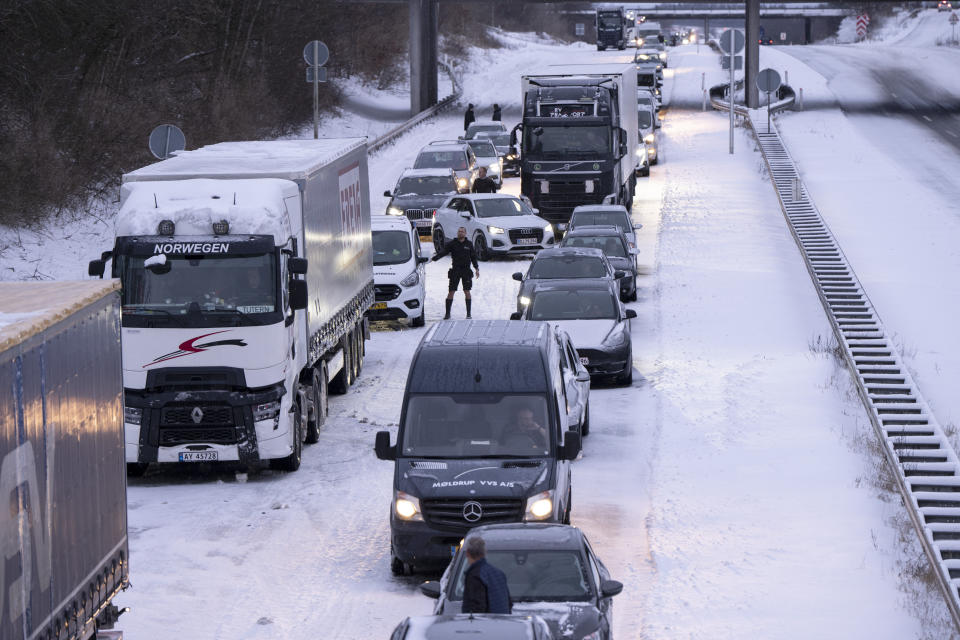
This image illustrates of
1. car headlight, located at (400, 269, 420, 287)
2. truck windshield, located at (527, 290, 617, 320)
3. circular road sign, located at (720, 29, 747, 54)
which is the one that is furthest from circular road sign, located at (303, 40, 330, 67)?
circular road sign, located at (720, 29, 747, 54)

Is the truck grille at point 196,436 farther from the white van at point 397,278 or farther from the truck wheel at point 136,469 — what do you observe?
the white van at point 397,278

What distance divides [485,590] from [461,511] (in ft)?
11.6

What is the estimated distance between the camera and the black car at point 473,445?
14.3m

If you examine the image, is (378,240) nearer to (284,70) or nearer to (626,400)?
(626,400)

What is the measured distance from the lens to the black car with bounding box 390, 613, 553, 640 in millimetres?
9523

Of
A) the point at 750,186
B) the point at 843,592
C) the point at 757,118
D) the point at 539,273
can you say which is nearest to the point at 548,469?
the point at 843,592

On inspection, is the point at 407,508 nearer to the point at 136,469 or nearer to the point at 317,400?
the point at 136,469

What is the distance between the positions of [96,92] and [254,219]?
24399 millimetres

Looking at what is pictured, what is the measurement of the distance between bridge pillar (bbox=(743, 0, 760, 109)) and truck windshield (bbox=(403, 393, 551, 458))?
55.0m

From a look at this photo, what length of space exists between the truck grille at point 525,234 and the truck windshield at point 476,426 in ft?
64.4

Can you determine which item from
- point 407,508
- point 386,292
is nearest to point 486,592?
point 407,508

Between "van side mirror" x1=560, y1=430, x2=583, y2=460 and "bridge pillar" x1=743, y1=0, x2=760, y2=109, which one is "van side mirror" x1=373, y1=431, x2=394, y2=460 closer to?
"van side mirror" x1=560, y1=430, x2=583, y2=460

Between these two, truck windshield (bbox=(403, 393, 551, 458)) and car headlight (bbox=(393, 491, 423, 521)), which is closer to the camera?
car headlight (bbox=(393, 491, 423, 521))

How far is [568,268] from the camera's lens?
2619 centimetres
